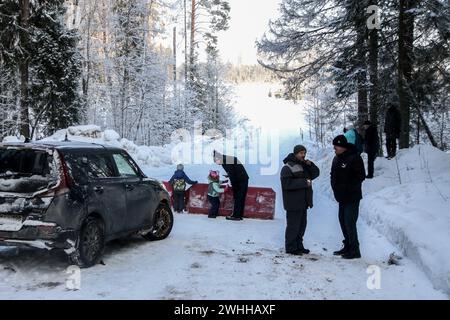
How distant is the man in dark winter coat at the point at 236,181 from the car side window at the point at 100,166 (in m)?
4.29

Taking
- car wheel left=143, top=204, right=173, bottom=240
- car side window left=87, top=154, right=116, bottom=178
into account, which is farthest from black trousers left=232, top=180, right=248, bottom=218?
car side window left=87, top=154, right=116, bottom=178

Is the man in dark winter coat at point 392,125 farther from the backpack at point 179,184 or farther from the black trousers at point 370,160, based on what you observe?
the backpack at point 179,184

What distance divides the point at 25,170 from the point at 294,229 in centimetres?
428

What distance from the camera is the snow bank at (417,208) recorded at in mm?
6902

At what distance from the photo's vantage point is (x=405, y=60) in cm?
1670

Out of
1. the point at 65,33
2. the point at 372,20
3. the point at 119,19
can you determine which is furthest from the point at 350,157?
the point at 119,19

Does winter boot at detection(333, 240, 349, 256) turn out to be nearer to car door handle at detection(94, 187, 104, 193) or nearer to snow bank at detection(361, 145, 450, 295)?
snow bank at detection(361, 145, 450, 295)

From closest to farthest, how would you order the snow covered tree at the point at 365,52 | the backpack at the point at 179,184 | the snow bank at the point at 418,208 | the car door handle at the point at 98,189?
the snow bank at the point at 418,208 < the car door handle at the point at 98,189 < the backpack at the point at 179,184 < the snow covered tree at the point at 365,52

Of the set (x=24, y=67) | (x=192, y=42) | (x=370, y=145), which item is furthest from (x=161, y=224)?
(x=192, y=42)

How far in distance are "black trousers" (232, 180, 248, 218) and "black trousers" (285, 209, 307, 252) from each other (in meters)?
3.60

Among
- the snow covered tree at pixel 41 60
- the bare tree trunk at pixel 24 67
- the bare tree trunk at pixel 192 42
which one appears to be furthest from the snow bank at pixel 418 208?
the bare tree trunk at pixel 192 42

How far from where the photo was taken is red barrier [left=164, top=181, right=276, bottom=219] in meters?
12.4

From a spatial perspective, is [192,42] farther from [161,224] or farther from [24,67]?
[161,224]

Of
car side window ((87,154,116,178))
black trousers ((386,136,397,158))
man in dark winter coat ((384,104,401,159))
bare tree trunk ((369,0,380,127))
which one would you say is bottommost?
car side window ((87,154,116,178))
